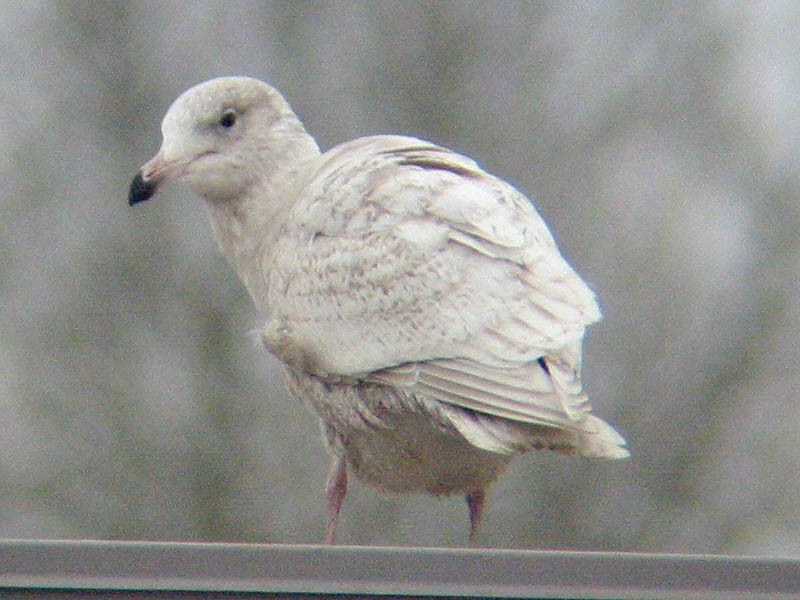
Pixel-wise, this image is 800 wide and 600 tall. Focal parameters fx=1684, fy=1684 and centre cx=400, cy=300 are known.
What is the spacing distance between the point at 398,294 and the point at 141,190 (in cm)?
55

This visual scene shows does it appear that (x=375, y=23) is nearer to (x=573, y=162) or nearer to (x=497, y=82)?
(x=497, y=82)

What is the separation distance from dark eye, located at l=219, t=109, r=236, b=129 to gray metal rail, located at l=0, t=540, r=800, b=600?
1514 millimetres

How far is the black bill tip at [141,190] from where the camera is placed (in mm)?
2821

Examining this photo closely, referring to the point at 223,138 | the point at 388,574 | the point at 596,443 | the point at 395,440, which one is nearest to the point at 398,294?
the point at 395,440

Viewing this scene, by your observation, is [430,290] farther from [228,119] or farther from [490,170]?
[490,170]

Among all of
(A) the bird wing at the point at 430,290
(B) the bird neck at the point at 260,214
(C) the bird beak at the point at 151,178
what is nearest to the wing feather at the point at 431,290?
(A) the bird wing at the point at 430,290

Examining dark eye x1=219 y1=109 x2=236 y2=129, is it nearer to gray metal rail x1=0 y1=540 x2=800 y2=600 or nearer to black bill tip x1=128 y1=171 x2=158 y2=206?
black bill tip x1=128 y1=171 x2=158 y2=206

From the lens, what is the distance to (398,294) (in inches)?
99.9

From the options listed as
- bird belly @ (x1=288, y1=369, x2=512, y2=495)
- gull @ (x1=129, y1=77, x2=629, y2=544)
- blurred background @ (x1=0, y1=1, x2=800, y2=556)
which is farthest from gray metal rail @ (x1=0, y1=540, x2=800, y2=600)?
blurred background @ (x1=0, y1=1, x2=800, y2=556)

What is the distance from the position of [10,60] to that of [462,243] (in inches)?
157

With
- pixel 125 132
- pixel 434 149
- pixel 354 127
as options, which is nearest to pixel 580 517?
pixel 354 127

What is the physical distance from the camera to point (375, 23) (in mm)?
6172

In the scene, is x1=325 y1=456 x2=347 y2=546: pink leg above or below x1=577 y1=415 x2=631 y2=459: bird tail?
below

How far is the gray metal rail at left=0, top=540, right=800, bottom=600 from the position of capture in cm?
156
